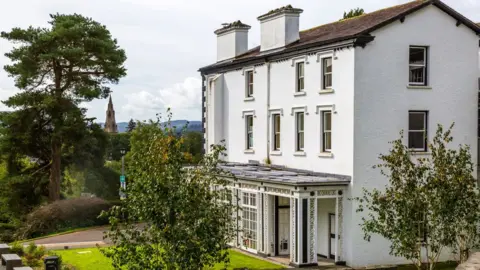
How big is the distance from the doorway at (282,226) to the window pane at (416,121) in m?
6.88

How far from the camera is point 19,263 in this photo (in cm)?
2580

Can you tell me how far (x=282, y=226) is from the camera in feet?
111

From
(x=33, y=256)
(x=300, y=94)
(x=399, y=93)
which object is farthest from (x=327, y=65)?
(x=33, y=256)

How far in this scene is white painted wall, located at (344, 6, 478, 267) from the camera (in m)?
30.0

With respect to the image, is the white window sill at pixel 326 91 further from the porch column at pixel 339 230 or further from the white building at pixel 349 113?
the porch column at pixel 339 230

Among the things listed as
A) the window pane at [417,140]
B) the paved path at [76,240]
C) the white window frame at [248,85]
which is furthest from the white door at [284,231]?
the paved path at [76,240]

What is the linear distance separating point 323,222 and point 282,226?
2295mm

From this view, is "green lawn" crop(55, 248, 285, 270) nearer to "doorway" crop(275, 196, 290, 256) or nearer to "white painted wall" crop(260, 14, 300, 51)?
"doorway" crop(275, 196, 290, 256)

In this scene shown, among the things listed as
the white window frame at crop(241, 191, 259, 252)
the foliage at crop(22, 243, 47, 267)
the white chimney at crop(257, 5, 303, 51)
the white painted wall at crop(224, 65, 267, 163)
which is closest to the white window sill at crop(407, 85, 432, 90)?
the white chimney at crop(257, 5, 303, 51)

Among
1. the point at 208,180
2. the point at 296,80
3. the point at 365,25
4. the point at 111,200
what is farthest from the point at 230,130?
the point at 208,180

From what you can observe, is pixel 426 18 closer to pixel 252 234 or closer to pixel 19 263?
pixel 252 234

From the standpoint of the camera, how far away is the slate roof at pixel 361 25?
98.8 feet

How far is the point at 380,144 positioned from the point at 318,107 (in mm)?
3526

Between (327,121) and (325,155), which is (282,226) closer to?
(325,155)
